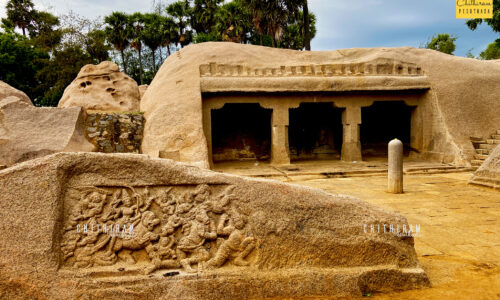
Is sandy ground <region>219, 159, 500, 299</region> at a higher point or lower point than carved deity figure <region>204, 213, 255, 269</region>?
lower

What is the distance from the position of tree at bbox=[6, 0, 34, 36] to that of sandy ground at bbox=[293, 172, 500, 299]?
2797 centimetres

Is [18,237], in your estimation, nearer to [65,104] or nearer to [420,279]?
[420,279]

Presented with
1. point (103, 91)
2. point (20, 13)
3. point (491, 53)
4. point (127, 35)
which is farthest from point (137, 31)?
point (491, 53)

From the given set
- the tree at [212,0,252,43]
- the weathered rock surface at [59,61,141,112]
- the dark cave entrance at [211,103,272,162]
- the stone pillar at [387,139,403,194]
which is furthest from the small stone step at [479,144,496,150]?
the tree at [212,0,252,43]

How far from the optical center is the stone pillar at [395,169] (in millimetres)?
5551

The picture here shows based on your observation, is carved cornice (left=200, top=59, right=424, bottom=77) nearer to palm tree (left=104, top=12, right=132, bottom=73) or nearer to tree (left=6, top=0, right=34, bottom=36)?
palm tree (left=104, top=12, right=132, bottom=73)

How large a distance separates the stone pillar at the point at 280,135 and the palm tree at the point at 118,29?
780 inches

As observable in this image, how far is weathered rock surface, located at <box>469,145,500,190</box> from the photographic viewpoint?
5684 mm

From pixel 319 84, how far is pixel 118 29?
68.9ft

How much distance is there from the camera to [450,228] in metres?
3.65

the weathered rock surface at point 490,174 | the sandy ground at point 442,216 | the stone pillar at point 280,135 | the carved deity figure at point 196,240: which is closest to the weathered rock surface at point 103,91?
the stone pillar at point 280,135

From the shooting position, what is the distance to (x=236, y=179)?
8.09 ft

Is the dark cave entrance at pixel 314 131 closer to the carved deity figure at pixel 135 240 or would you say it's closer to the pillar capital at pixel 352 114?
the pillar capital at pixel 352 114

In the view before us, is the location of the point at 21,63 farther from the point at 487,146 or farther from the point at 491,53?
the point at 491,53
